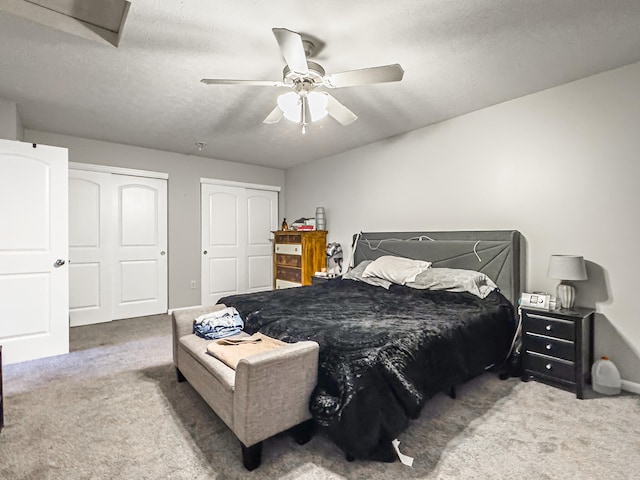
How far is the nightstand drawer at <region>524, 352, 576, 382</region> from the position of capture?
239 cm

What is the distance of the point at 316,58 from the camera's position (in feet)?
7.67

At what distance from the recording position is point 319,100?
230 centimetres

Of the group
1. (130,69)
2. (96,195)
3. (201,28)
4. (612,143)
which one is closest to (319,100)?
(201,28)

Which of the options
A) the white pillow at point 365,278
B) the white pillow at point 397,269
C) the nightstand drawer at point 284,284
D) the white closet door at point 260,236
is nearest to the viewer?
the white pillow at point 397,269

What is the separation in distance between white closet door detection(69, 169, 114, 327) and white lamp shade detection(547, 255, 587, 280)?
5.11 meters

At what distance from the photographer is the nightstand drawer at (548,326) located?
2.41 m

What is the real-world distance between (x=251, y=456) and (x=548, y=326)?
2315mm

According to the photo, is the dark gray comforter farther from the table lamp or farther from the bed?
the table lamp

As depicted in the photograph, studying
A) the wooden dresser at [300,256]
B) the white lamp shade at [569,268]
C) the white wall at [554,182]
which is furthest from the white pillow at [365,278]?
the white lamp shade at [569,268]

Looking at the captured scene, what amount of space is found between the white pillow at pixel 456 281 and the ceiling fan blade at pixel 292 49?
2.12 meters

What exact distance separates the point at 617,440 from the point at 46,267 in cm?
459

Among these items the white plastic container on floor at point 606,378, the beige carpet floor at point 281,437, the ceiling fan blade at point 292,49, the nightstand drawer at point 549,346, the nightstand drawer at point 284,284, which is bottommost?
the beige carpet floor at point 281,437

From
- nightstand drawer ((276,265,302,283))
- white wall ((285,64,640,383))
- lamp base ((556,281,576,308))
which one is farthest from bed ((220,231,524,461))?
nightstand drawer ((276,265,302,283))

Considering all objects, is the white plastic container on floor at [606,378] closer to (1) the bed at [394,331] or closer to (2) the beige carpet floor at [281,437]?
(2) the beige carpet floor at [281,437]
